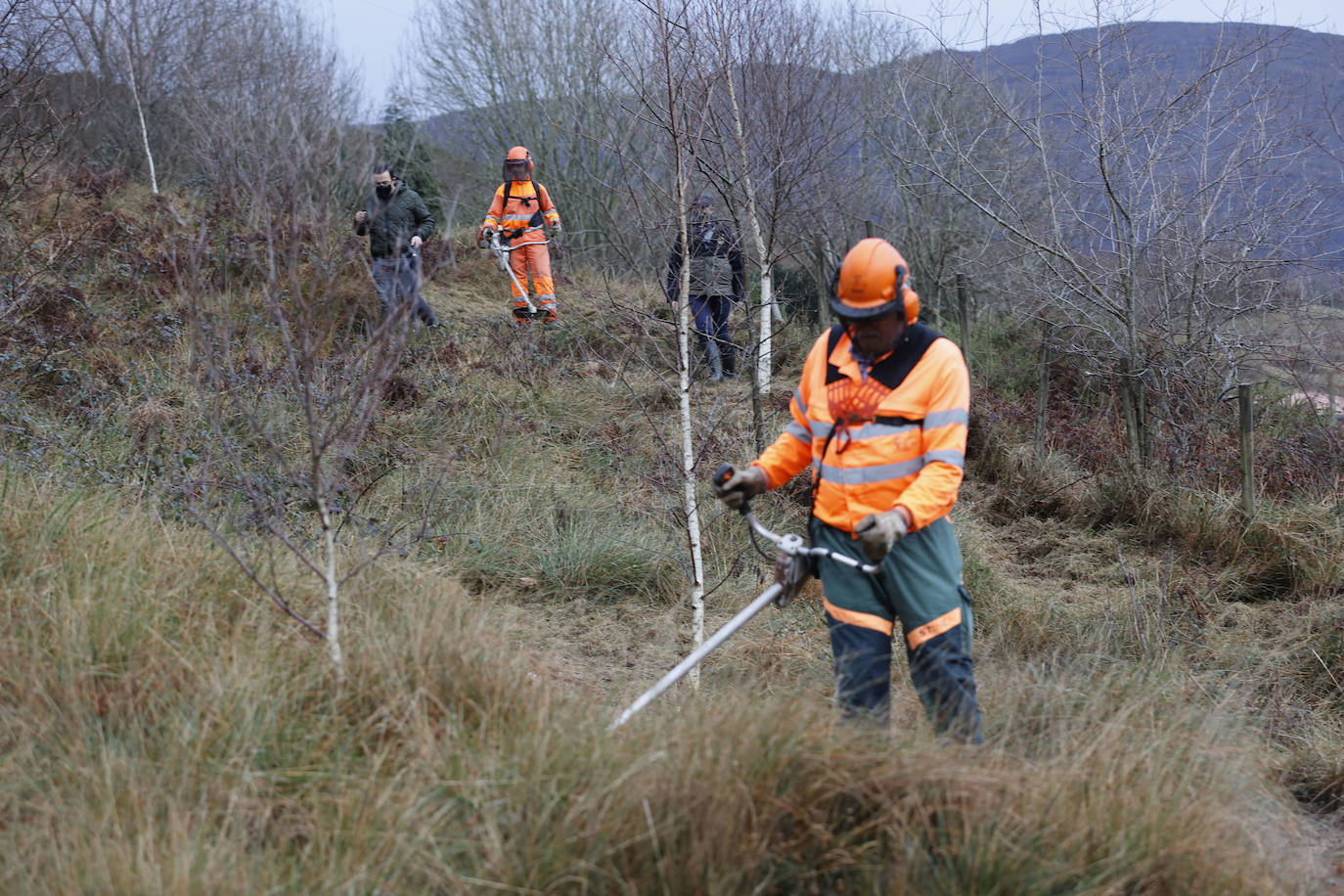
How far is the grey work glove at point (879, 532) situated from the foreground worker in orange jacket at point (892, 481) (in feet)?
0.35

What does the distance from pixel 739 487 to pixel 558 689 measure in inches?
36.0

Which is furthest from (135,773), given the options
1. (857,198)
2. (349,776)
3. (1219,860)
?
(857,198)

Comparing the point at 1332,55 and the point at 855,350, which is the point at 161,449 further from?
the point at 1332,55

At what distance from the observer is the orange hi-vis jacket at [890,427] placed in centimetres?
305

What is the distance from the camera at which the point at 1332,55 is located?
673 centimetres

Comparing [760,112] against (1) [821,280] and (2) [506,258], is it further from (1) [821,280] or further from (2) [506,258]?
(1) [821,280]

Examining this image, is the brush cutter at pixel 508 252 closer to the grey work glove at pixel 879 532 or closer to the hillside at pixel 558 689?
the hillside at pixel 558 689

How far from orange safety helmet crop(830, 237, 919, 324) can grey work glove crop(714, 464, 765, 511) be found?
603 millimetres

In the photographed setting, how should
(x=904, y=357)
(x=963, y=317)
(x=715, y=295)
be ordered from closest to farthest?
(x=904, y=357), (x=715, y=295), (x=963, y=317)

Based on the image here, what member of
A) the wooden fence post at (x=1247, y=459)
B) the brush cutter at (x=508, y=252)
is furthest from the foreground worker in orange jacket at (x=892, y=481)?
the brush cutter at (x=508, y=252)

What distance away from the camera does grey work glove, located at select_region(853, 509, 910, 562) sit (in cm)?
284

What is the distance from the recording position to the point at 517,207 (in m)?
10.2

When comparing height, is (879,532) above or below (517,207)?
below

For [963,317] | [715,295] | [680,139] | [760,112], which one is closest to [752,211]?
[760,112]
